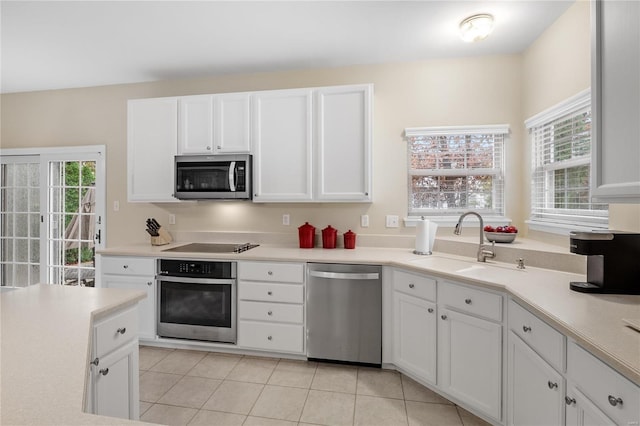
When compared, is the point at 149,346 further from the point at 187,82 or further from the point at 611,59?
the point at 611,59

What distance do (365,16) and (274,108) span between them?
109cm

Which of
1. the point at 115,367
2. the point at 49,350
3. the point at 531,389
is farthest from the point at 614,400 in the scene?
the point at 115,367

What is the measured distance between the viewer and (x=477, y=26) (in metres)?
→ 2.36

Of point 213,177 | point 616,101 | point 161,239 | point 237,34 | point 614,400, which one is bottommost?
point 614,400

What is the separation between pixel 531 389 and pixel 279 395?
1528mm

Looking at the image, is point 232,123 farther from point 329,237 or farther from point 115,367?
point 115,367

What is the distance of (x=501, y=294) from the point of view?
1.80m

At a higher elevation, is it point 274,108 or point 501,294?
point 274,108

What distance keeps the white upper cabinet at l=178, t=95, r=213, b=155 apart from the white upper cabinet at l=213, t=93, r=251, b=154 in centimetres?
6

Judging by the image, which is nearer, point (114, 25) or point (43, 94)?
point (114, 25)

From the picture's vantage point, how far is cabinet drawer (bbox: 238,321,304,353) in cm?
270

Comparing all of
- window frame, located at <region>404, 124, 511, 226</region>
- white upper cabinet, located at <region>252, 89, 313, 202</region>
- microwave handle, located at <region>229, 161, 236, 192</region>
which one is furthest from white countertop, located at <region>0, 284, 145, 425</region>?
window frame, located at <region>404, 124, 511, 226</region>

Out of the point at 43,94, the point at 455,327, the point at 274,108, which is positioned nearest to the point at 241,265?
the point at 274,108

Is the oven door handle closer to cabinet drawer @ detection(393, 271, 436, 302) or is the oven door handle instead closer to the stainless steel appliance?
the stainless steel appliance
